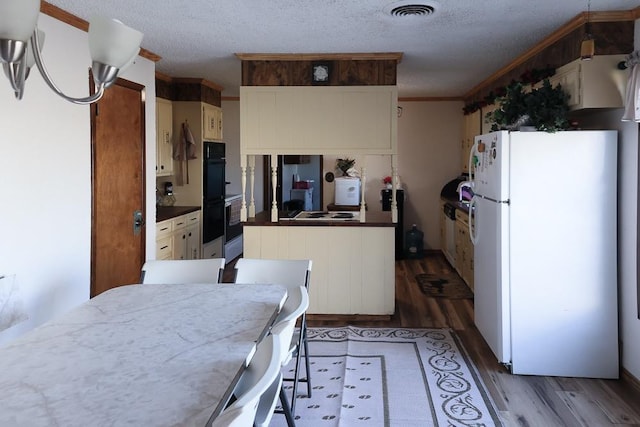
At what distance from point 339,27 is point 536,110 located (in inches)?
56.9

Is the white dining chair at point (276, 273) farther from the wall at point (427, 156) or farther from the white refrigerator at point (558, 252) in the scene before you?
the wall at point (427, 156)

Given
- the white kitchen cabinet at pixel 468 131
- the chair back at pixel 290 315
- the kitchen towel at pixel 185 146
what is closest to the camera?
the chair back at pixel 290 315

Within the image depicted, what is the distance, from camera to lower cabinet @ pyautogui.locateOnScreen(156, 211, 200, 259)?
4844mm

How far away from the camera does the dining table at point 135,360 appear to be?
1280mm

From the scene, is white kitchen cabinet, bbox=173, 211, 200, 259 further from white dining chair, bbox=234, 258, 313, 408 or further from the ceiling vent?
the ceiling vent

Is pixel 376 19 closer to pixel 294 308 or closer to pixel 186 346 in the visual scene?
pixel 294 308

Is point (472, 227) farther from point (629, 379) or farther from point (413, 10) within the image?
point (413, 10)

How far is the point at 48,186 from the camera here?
3.09m

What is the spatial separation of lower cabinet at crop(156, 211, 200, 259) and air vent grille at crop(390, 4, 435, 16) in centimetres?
288

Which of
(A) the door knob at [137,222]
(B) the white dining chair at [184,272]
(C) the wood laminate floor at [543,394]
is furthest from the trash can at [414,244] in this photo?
(B) the white dining chair at [184,272]

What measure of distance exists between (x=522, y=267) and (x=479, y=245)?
1.88 ft

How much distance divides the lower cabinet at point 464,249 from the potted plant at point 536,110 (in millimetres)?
1967

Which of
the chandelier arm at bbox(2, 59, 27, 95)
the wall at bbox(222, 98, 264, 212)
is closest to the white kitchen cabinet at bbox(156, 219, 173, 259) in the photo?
the wall at bbox(222, 98, 264, 212)

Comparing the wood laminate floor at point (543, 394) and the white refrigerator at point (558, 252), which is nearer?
the wood laminate floor at point (543, 394)
